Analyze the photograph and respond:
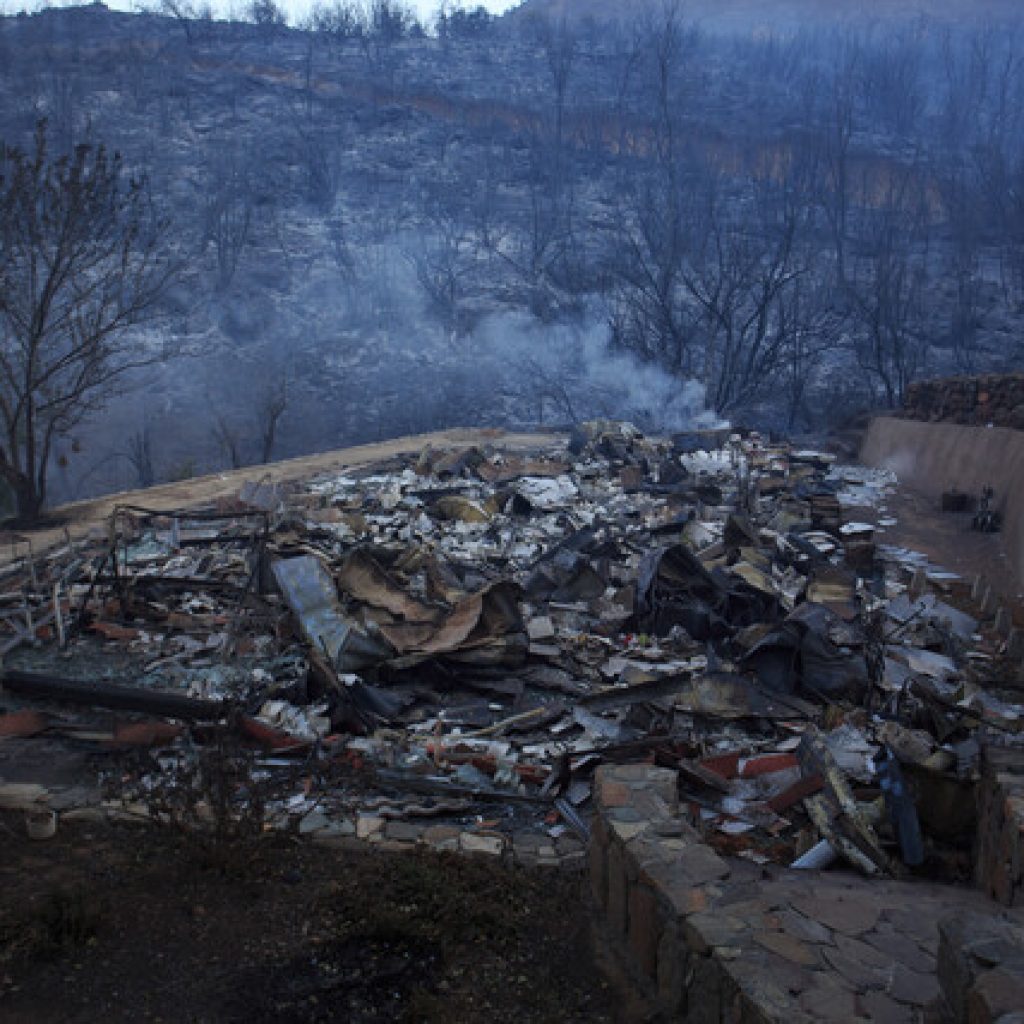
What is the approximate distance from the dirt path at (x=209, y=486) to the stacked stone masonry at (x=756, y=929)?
21.9 ft

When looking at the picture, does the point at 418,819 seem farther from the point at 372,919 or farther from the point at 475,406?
the point at 475,406

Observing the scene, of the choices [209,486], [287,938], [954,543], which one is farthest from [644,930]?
[209,486]

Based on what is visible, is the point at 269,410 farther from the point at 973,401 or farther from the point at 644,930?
the point at 644,930

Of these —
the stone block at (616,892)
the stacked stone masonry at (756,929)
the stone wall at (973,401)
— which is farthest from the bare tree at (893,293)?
the stone block at (616,892)

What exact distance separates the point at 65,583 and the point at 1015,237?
117ft

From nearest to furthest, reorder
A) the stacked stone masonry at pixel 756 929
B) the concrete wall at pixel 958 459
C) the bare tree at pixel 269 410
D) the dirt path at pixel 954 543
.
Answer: the stacked stone masonry at pixel 756 929 → the dirt path at pixel 954 543 → the concrete wall at pixel 958 459 → the bare tree at pixel 269 410

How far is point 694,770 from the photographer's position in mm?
4180

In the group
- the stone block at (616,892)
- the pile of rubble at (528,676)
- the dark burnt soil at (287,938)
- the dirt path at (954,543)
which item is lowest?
the dirt path at (954,543)

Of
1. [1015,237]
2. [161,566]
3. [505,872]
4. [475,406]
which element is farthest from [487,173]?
[505,872]

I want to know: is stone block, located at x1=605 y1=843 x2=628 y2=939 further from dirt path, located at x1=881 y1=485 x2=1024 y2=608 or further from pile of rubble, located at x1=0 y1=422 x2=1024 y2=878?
dirt path, located at x1=881 y1=485 x2=1024 y2=608

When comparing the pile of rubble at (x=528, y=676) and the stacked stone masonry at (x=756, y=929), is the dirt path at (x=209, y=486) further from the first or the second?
the stacked stone masonry at (x=756, y=929)

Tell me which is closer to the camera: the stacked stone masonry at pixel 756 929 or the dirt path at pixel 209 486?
the stacked stone masonry at pixel 756 929

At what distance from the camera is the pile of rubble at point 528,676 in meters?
3.97

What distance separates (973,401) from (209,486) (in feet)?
40.7
